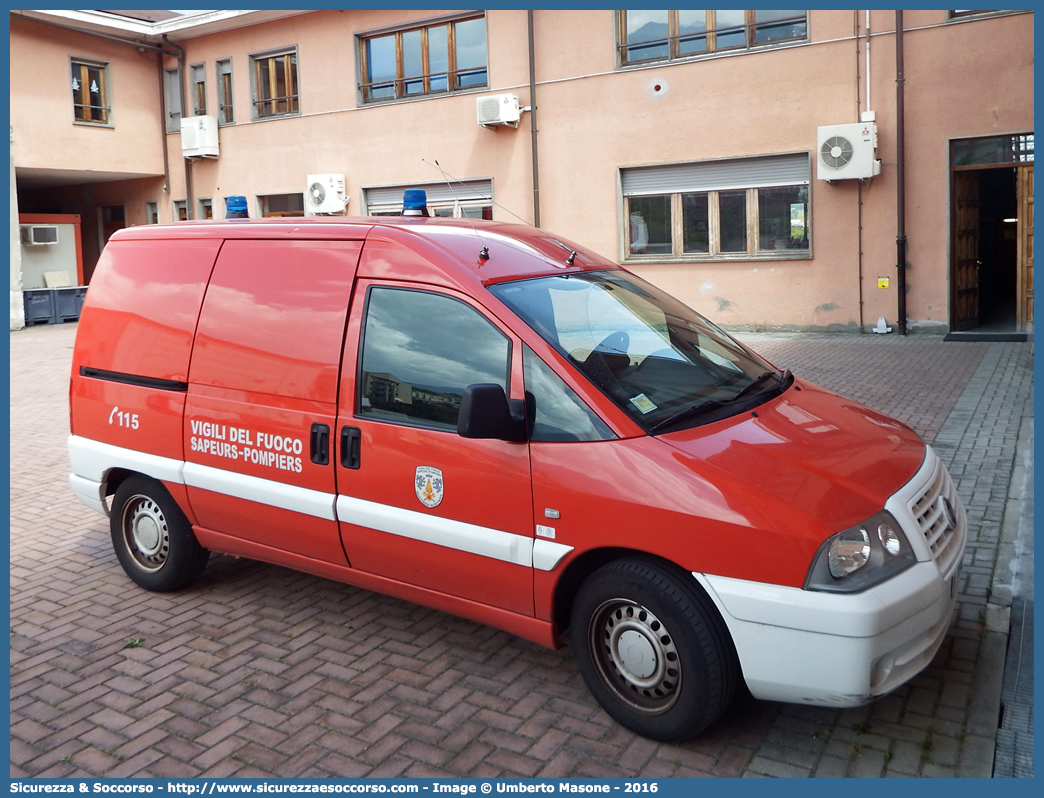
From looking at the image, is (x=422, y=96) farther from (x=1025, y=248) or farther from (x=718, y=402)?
(x=718, y=402)

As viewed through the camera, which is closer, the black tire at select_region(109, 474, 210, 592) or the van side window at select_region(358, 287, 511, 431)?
the van side window at select_region(358, 287, 511, 431)

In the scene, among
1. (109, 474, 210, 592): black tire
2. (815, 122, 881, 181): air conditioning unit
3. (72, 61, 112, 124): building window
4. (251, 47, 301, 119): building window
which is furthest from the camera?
(72, 61, 112, 124): building window

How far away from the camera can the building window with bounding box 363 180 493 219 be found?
68.5ft

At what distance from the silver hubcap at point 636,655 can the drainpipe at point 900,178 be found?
1409 centimetres

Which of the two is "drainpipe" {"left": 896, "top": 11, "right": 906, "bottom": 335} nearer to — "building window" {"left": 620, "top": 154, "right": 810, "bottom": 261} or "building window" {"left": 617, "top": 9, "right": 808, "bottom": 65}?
"building window" {"left": 620, "top": 154, "right": 810, "bottom": 261}

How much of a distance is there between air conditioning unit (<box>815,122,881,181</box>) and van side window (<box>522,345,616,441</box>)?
537 inches

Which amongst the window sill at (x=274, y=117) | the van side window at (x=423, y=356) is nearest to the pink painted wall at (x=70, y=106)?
the window sill at (x=274, y=117)

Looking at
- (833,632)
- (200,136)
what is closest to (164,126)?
(200,136)

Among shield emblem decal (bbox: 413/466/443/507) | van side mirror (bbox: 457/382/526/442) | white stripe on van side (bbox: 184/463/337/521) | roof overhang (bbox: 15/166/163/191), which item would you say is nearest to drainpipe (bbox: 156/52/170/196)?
roof overhang (bbox: 15/166/163/191)

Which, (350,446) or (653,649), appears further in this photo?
(350,446)

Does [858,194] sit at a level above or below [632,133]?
below

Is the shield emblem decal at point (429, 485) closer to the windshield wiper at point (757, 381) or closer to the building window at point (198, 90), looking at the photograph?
the windshield wiper at point (757, 381)

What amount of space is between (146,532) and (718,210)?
1448 centimetres

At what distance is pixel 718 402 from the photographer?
163 inches
